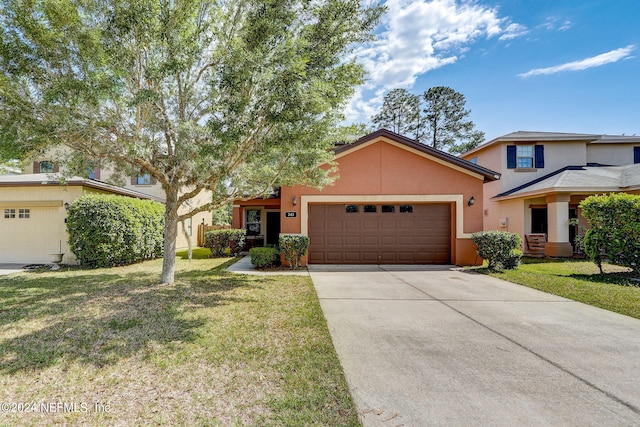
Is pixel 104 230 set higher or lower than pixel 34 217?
lower

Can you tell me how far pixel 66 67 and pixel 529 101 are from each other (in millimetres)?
17802

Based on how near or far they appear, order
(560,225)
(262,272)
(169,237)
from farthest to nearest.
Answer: (560,225) → (262,272) → (169,237)

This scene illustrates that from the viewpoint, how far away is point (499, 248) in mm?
9352

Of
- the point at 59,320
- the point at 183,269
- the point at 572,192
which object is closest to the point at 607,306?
the point at 572,192

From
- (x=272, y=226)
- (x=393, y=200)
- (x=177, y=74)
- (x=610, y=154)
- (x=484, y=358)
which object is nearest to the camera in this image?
(x=484, y=358)

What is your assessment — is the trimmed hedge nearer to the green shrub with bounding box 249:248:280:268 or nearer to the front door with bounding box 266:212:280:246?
the green shrub with bounding box 249:248:280:268

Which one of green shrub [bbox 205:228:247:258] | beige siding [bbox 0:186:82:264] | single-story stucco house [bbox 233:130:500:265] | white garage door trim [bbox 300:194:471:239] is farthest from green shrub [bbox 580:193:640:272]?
beige siding [bbox 0:186:82:264]

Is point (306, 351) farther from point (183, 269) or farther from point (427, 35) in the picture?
point (427, 35)

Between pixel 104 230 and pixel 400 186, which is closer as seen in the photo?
pixel 104 230

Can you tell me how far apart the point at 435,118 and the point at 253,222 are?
24.8 m

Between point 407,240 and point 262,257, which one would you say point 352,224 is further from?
point 262,257

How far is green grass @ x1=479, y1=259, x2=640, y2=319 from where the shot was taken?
19.6 ft

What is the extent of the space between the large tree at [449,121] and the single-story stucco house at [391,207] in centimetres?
2266

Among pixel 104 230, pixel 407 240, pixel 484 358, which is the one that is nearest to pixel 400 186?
pixel 407 240
